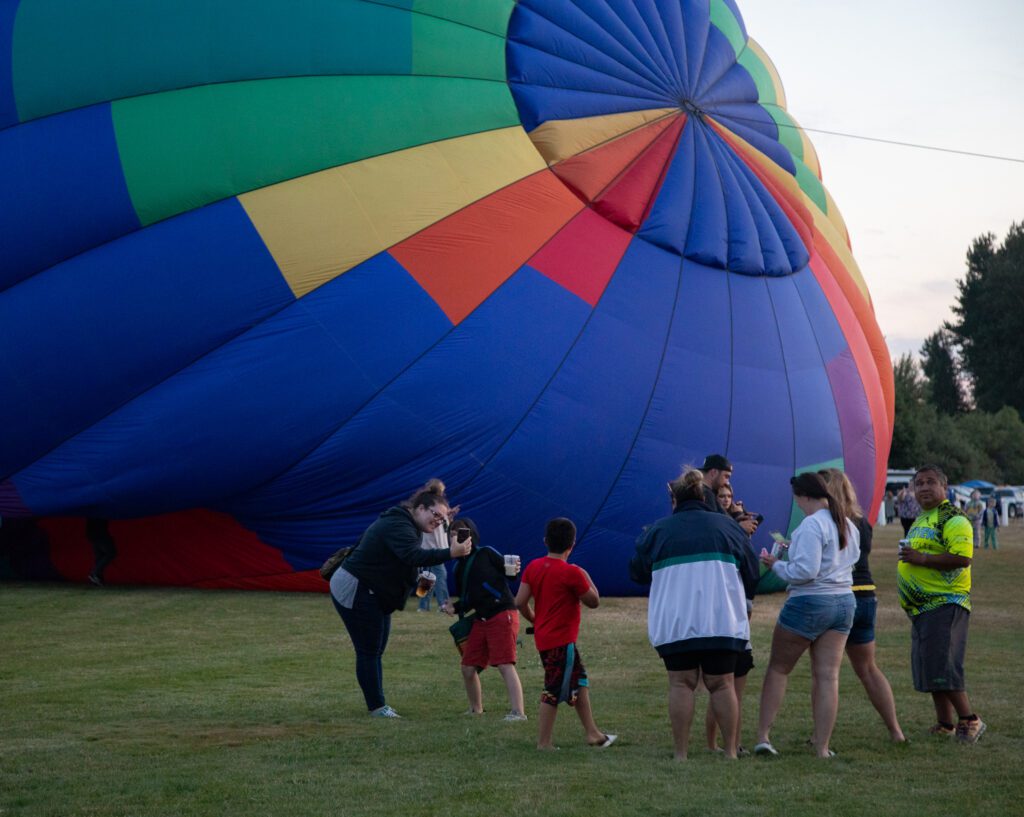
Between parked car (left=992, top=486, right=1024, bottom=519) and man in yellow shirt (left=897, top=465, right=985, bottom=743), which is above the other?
parked car (left=992, top=486, right=1024, bottom=519)

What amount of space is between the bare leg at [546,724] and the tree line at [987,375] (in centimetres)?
5292

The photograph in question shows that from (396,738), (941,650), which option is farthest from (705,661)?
(396,738)

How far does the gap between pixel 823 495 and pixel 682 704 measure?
1262 mm

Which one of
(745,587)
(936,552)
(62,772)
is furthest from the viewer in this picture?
(936,552)

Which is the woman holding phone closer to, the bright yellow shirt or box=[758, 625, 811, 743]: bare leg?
box=[758, 625, 811, 743]: bare leg

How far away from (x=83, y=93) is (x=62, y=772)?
913cm

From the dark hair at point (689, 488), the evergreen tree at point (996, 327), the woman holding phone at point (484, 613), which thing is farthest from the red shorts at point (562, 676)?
the evergreen tree at point (996, 327)

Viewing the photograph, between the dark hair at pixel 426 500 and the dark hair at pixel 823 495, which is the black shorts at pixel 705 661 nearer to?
the dark hair at pixel 823 495

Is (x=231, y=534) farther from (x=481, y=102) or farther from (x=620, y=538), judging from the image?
(x=481, y=102)

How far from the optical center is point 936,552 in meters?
7.12

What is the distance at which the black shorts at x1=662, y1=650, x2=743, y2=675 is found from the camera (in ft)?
20.2

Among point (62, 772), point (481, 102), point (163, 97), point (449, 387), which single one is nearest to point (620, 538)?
point (449, 387)

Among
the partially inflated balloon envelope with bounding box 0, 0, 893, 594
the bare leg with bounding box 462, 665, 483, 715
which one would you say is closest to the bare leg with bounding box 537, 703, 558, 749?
the bare leg with bounding box 462, 665, 483, 715

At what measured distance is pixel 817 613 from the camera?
6434mm
